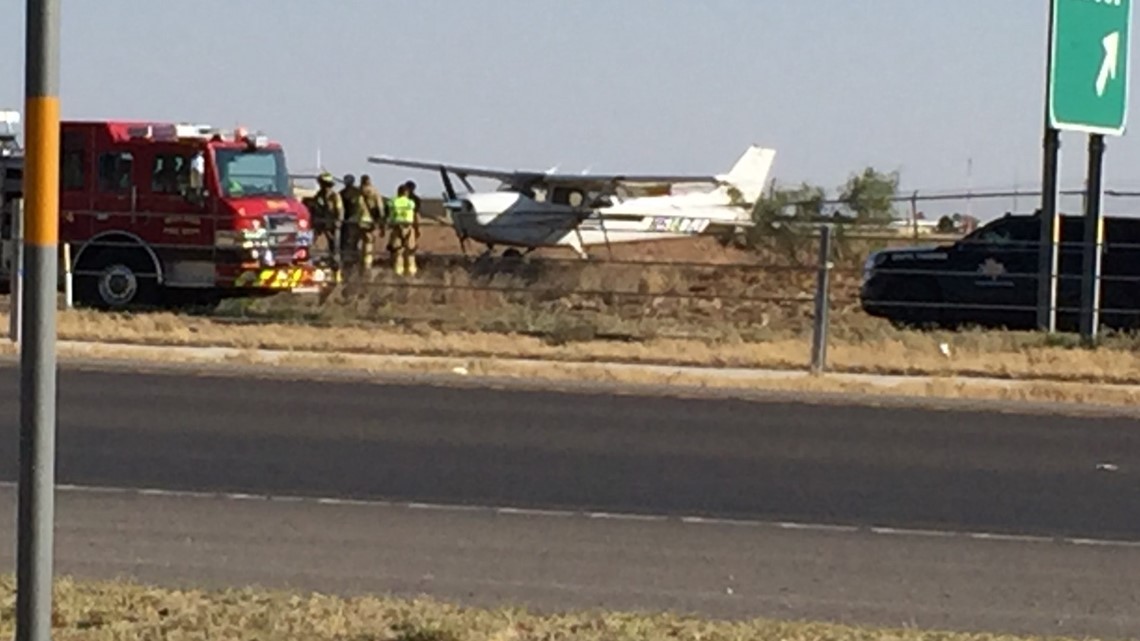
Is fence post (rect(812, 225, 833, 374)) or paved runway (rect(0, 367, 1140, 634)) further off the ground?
fence post (rect(812, 225, 833, 374))

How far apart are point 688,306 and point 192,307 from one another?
7.81 meters

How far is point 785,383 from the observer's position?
19891mm

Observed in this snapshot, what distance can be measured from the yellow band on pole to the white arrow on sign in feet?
63.9

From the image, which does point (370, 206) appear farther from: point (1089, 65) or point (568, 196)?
point (568, 196)

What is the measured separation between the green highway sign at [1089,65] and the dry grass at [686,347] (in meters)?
2.41

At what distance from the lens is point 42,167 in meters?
5.47

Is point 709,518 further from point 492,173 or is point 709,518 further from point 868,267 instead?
point 492,173

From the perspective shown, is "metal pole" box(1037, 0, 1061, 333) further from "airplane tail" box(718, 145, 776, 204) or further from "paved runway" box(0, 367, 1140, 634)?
"airplane tail" box(718, 145, 776, 204)

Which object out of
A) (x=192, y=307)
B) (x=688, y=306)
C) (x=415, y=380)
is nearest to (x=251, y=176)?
(x=192, y=307)

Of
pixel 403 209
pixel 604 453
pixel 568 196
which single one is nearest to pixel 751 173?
pixel 568 196

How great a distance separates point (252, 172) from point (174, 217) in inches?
52.8

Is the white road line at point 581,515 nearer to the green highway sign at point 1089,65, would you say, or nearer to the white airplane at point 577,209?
the green highway sign at point 1089,65

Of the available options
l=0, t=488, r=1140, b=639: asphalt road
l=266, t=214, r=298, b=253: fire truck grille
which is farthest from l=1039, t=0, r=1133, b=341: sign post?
l=0, t=488, r=1140, b=639: asphalt road

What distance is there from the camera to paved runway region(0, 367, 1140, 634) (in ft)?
30.6
